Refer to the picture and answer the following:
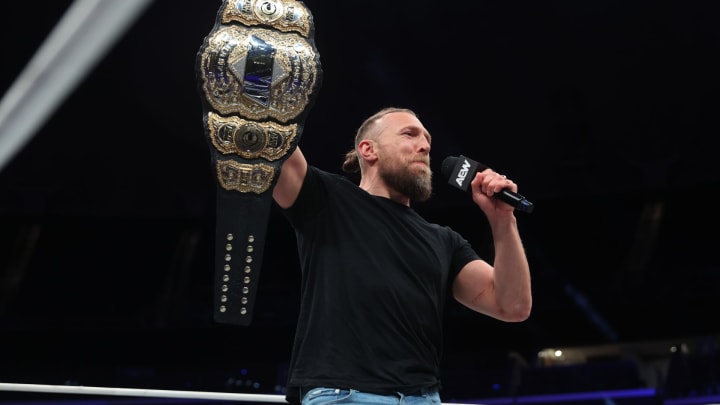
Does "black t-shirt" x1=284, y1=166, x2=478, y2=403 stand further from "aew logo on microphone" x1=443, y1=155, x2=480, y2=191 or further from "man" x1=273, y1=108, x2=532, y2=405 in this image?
"aew logo on microphone" x1=443, y1=155, x2=480, y2=191

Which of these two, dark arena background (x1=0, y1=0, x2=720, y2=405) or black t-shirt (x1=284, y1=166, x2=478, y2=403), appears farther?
dark arena background (x1=0, y1=0, x2=720, y2=405)

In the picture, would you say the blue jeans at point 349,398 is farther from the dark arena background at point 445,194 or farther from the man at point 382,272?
the dark arena background at point 445,194

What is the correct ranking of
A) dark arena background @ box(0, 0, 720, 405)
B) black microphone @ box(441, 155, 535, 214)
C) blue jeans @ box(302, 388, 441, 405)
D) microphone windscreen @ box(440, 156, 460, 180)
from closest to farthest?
blue jeans @ box(302, 388, 441, 405) → black microphone @ box(441, 155, 535, 214) → microphone windscreen @ box(440, 156, 460, 180) → dark arena background @ box(0, 0, 720, 405)

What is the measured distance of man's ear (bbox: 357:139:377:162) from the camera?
1.54 metres

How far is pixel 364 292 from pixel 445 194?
9.65m

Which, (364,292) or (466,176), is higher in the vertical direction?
(466,176)

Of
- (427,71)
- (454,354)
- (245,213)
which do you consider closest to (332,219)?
(245,213)

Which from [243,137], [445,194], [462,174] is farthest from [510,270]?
[445,194]

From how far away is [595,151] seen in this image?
985 cm

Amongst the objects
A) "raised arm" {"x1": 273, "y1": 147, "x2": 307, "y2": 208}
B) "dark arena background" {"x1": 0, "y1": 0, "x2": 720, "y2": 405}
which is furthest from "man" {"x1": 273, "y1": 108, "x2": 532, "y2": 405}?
"dark arena background" {"x1": 0, "y1": 0, "x2": 720, "y2": 405}

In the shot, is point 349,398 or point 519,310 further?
point 519,310

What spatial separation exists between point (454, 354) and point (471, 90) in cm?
311

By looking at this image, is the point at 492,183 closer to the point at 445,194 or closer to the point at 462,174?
the point at 462,174

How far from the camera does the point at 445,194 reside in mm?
10891
